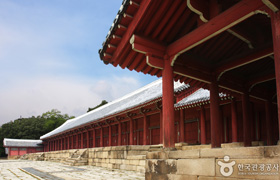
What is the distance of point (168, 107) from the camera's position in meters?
5.44

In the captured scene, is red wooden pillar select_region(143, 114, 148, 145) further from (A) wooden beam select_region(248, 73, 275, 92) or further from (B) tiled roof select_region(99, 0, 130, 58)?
(B) tiled roof select_region(99, 0, 130, 58)

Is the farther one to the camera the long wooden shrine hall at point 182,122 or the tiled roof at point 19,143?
the tiled roof at point 19,143

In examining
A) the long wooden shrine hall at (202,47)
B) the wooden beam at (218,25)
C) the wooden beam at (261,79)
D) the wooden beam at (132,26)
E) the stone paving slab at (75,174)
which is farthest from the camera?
the stone paving slab at (75,174)

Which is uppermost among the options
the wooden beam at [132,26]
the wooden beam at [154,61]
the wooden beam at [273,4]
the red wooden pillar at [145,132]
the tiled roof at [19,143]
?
the wooden beam at [132,26]

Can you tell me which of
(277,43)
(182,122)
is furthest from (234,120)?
(277,43)

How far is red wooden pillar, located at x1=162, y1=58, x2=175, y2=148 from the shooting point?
17.5 ft

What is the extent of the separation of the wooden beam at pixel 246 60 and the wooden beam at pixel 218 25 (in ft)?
5.33

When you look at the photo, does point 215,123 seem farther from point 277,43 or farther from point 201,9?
point 277,43

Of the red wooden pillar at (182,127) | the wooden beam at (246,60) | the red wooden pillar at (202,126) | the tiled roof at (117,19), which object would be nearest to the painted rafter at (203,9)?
the tiled roof at (117,19)

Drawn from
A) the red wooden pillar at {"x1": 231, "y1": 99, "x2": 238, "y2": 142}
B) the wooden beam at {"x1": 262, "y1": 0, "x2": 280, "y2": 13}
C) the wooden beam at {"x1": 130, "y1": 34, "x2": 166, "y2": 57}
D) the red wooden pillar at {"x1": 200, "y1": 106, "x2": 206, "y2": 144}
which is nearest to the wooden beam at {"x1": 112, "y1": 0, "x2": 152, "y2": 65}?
the wooden beam at {"x1": 130, "y1": 34, "x2": 166, "y2": 57}

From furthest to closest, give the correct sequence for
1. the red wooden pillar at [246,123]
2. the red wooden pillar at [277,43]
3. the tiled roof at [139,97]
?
the tiled roof at [139,97], the red wooden pillar at [246,123], the red wooden pillar at [277,43]

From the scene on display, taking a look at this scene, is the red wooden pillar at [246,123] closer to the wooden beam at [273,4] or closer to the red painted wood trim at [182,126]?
the wooden beam at [273,4]

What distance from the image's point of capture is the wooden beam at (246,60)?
18.5 ft

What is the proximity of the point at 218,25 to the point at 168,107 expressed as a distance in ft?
6.22
